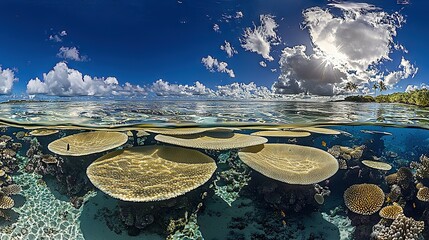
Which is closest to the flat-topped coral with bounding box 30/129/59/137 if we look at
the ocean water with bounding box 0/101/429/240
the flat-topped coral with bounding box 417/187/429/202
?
the ocean water with bounding box 0/101/429/240

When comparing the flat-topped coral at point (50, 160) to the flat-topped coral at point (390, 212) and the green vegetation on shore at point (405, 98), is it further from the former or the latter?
the green vegetation on shore at point (405, 98)

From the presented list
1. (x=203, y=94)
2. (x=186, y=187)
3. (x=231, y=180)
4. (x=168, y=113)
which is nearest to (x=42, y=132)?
(x=168, y=113)

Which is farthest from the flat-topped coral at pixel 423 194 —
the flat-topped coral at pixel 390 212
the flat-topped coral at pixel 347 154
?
the flat-topped coral at pixel 347 154

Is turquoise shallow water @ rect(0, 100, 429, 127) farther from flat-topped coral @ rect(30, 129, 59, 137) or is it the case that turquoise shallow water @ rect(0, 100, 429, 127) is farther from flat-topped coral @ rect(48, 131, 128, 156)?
flat-topped coral @ rect(48, 131, 128, 156)

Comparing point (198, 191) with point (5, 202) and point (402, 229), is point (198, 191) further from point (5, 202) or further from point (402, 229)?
point (5, 202)

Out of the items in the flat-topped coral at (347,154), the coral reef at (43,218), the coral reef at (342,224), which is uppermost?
the flat-topped coral at (347,154)

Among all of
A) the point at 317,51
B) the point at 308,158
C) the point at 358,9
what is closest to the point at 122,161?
the point at 308,158
